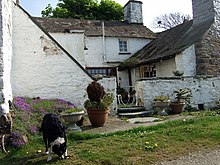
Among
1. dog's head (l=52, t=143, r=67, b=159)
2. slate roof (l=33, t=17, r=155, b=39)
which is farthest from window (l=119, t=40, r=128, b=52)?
dog's head (l=52, t=143, r=67, b=159)

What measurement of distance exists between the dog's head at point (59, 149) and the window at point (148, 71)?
42.3 feet

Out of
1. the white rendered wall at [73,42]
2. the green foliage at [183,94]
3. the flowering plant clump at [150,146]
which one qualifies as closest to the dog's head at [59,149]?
the flowering plant clump at [150,146]

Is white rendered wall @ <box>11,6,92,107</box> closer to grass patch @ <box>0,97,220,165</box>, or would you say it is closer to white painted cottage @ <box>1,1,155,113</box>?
white painted cottage @ <box>1,1,155,113</box>

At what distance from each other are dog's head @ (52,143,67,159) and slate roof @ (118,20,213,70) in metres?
10.7

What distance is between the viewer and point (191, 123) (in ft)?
28.5

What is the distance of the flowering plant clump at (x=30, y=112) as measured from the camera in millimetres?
7289

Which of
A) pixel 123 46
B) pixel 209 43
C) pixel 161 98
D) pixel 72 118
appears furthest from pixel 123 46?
pixel 72 118

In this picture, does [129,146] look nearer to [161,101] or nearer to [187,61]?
[161,101]

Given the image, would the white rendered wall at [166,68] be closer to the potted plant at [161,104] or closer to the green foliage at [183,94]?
the green foliage at [183,94]

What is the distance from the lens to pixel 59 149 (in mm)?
5562

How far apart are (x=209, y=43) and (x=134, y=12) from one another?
38.6 ft

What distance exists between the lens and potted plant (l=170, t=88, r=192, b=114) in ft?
39.2

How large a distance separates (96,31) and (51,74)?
10605 millimetres

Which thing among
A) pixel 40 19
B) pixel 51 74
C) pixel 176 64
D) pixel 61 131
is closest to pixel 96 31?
pixel 40 19
